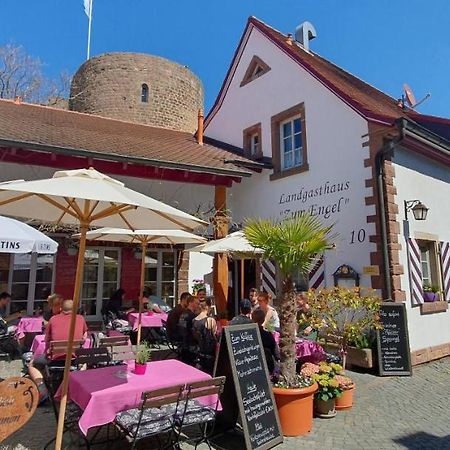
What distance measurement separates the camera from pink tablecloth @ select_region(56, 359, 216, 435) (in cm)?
327

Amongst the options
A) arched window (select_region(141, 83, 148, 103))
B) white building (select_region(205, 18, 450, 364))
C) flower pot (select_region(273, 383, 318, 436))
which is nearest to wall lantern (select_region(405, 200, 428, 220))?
white building (select_region(205, 18, 450, 364))

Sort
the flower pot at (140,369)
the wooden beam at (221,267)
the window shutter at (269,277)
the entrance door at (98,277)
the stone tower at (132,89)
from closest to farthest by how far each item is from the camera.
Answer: the flower pot at (140,369), the wooden beam at (221,267), the window shutter at (269,277), the entrance door at (98,277), the stone tower at (132,89)

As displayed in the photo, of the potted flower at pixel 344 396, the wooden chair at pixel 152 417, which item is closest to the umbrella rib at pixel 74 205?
the wooden chair at pixel 152 417

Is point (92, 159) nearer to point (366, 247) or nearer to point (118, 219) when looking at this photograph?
point (118, 219)

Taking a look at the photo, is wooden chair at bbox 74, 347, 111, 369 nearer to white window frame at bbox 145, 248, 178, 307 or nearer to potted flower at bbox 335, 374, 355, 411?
potted flower at bbox 335, 374, 355, 411

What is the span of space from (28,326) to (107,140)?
4756 mm

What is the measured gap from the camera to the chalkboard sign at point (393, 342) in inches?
263

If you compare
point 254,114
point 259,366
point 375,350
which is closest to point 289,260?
point 259,366

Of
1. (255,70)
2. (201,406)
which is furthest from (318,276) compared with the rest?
(255,70)

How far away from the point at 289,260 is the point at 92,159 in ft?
18.5

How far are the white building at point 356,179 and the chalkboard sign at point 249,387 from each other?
4027 mm

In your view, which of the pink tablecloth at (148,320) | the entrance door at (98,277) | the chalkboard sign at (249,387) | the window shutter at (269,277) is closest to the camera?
the chalkboard sign at (249,387)

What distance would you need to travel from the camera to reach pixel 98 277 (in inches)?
413

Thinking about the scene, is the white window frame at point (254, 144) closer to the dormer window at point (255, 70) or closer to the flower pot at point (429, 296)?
the dormer window at point (255, 70)
